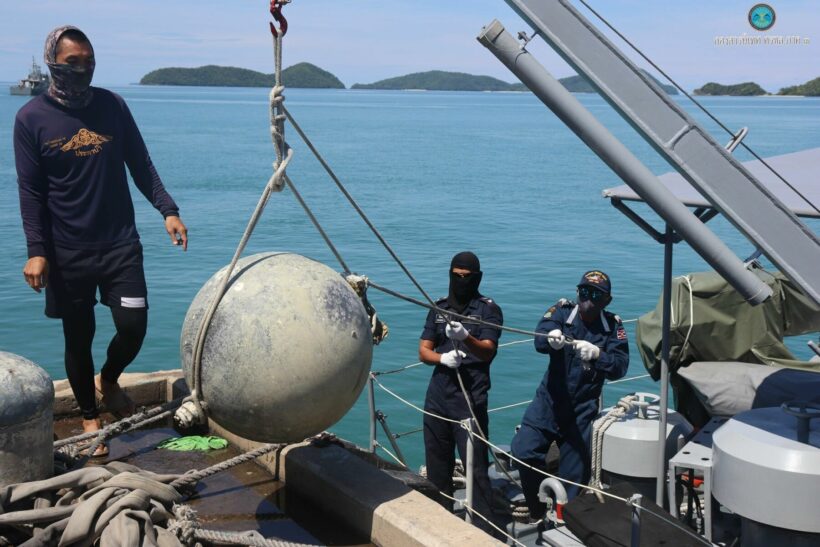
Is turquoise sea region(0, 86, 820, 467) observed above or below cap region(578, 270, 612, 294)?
below

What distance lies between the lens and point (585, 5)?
459 centimetres

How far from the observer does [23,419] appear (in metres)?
4.17

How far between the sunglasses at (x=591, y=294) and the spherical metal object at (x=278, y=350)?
1996mm

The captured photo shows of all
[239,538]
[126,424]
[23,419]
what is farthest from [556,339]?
[23,419]

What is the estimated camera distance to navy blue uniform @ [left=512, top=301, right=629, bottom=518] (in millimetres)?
5828

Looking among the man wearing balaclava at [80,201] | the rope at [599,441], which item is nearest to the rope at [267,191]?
the man wearing balaclava at [80,201]

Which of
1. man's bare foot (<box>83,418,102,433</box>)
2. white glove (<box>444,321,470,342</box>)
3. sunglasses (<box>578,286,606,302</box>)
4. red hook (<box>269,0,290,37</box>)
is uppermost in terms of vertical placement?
red hook (<box>269,0,290,37</box>)

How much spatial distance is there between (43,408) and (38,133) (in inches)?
62.0

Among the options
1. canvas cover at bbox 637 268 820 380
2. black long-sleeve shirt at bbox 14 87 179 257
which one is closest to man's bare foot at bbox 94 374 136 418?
black long-sleeve shirt at bbox 14 87 179 257

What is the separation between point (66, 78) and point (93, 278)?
1.10m

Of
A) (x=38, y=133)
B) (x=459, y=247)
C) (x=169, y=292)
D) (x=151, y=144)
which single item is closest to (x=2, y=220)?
(x=169, y=292)

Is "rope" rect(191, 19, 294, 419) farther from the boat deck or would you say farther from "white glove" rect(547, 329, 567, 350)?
"white glove" rect(547, 329, 567, 350)

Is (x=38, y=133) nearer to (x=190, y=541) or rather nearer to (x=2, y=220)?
(x=190, y=541)

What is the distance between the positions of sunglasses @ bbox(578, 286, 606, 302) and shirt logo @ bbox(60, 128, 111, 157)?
2940 millimetres
